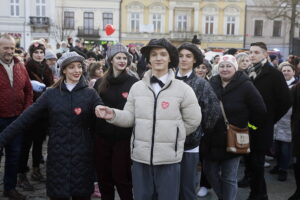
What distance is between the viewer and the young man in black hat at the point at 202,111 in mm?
3494

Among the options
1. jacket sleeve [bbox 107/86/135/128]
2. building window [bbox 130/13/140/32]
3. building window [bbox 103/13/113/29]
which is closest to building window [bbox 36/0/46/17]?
building window [bbox 103/13/113/29]

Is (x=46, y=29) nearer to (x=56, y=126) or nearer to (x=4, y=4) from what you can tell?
(x=4, y=4)

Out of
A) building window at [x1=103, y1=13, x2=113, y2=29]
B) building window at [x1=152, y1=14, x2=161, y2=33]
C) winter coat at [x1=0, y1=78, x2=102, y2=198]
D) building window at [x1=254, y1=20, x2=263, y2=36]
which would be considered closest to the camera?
winter coat at [x1=0, y1=78, x2=102, y2=198]

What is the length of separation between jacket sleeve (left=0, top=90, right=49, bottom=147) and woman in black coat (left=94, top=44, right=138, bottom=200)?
26.1 inches

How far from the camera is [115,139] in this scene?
13.0 ft

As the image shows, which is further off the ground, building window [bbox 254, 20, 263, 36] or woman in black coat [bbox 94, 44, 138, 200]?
building window [bbox 254, 20, 263, 36]

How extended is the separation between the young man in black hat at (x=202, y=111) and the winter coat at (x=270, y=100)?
3.87ft

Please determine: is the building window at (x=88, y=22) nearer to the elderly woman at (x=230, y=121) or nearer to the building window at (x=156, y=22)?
the building window at (x=156, y=22)

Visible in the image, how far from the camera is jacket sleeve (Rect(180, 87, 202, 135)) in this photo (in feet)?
10.4

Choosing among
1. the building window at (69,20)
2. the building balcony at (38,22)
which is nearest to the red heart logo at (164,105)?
the building balcony at (38,22)

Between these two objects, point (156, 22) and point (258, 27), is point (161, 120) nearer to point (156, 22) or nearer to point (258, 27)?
point (156, 22)

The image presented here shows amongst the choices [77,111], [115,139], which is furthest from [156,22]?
[77,111]

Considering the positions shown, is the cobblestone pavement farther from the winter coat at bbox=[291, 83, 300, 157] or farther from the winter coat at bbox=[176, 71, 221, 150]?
the winter coat at bbox=[176, 71, 221, 150]

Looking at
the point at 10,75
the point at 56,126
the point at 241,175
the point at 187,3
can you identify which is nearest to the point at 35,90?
the point at 10,75
